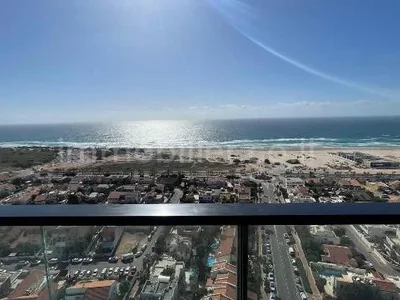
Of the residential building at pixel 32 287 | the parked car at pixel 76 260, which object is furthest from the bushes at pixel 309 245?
the residential building at pixel 32 287

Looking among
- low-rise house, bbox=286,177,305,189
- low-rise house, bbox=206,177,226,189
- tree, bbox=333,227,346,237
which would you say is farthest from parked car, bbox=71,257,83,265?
low-rise house, bbox=286,177,305,189

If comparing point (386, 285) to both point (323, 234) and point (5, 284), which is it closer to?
point (323, 234)

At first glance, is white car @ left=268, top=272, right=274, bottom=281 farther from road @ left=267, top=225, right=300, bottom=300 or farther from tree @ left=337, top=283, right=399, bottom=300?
tree @ left=337, top=283, right=399, bottom=300

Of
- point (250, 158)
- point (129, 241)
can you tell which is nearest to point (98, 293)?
point (129, 241)

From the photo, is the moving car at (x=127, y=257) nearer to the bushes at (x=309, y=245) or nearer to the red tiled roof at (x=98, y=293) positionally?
the red tiled roof at (x=98, y=293)

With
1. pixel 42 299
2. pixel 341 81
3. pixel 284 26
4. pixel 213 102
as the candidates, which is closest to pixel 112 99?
pixel 213 102

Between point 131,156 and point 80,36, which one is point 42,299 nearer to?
point 131,156
